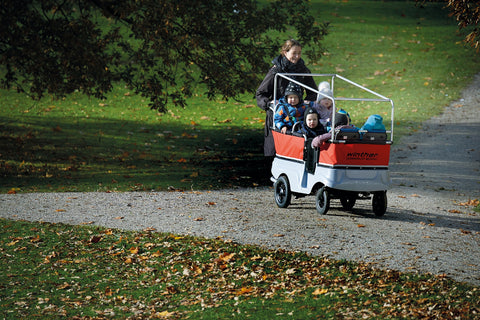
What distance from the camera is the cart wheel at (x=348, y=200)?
29.1 ft

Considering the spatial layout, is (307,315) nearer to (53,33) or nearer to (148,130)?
(53,33)

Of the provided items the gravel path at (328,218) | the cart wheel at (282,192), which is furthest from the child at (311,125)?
the gravel path at (328,218)

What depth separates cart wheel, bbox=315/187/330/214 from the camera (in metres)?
8.71

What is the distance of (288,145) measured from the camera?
9.23m

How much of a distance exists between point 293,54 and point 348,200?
255 centimetres

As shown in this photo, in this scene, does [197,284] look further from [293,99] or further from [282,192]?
[293,99]

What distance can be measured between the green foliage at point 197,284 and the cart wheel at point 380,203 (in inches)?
93.6

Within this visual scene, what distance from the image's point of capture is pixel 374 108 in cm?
2073

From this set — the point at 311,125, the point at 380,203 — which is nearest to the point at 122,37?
the point at 311,125

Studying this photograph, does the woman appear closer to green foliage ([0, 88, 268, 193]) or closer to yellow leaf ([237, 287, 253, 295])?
green foliage ([0, 88, 268, 193])

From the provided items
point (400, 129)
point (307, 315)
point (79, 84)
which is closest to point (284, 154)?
point (307, 315)

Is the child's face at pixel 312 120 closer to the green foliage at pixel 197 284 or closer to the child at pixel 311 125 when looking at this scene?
the child at pixel 311 125

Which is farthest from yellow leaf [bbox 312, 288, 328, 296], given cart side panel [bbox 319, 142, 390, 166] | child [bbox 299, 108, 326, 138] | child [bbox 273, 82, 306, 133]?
child [bbox 273, 82, 306, 133]

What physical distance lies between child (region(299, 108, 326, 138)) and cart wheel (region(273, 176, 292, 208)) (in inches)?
34.6
